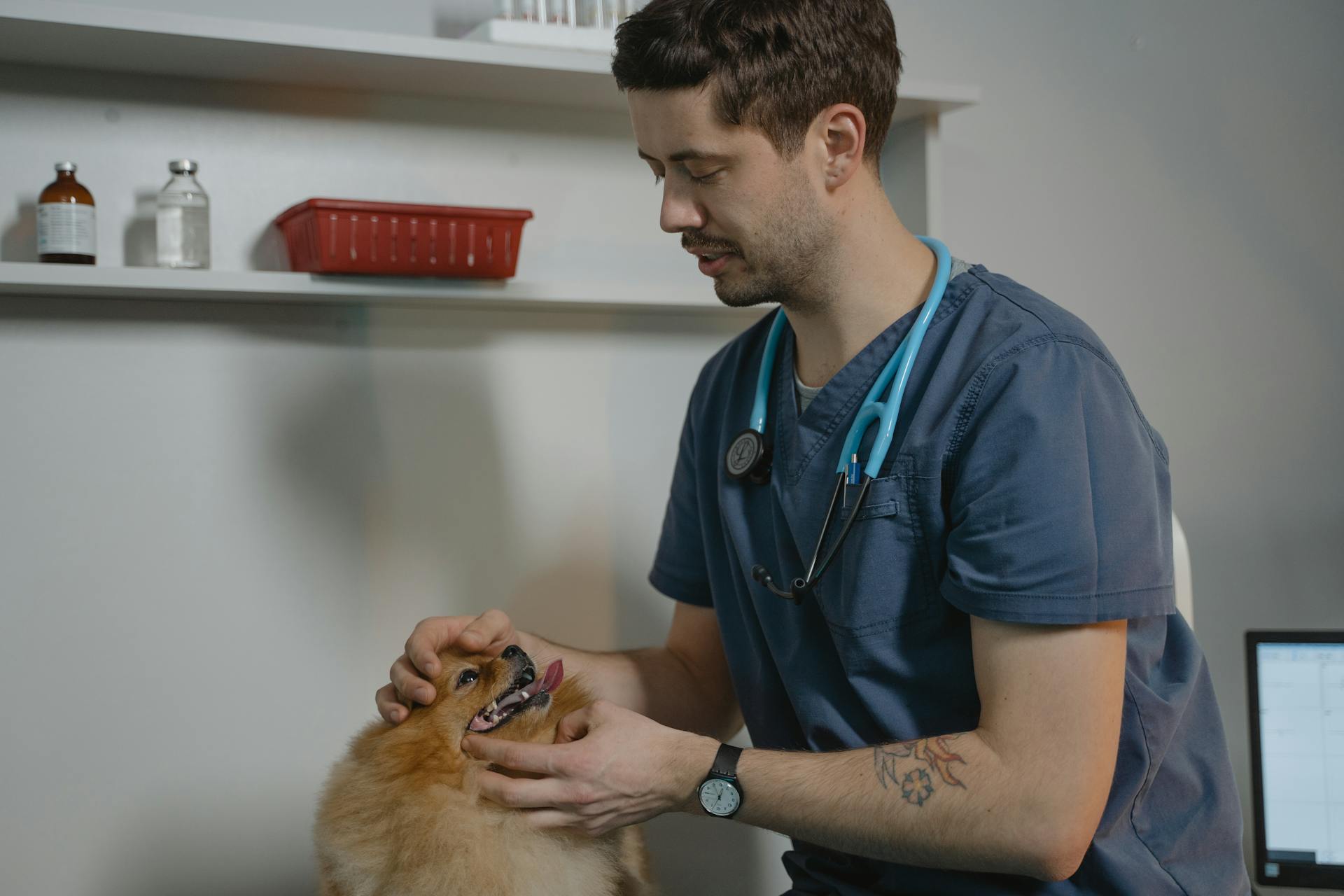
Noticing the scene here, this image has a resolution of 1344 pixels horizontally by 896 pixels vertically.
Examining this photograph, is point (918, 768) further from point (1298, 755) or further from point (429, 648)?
point (1298, 755)

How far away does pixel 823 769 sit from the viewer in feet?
3.76

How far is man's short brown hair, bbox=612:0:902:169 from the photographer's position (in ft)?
3.93

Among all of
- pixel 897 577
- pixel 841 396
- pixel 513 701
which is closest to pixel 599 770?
pixel 513 701

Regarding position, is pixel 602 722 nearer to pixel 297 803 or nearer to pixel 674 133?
pixel 674 133

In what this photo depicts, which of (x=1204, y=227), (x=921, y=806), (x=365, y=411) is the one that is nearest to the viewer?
(x=921, y=806)

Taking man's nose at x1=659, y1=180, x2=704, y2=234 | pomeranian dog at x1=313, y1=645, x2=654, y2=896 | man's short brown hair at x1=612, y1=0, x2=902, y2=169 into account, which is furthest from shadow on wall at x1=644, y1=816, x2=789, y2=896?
man's short brown hair at x1=612, y1=0, x2=902, y2=169

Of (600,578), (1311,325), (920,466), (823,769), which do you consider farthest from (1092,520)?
(1311,325)

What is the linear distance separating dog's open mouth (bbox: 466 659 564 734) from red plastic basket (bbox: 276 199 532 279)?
25.1 inches

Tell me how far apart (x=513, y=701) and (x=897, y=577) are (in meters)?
0.41

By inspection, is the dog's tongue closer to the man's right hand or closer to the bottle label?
the man's right hand

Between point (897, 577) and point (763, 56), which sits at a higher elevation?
point (763, 56)

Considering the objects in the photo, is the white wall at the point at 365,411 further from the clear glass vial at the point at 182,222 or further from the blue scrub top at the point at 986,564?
the blue scrub top at the point at 986,564

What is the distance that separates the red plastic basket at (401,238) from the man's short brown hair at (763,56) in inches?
16.2

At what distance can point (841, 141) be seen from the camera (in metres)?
1.26
